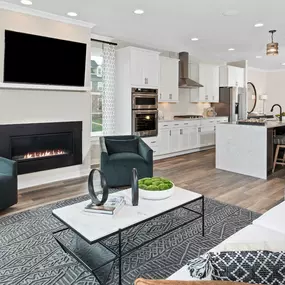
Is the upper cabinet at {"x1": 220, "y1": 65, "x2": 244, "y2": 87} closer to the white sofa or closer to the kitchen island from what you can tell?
the kitchen island

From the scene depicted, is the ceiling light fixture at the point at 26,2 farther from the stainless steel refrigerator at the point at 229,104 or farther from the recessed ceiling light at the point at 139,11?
the stainless steel refrigerator at the point at 229,104

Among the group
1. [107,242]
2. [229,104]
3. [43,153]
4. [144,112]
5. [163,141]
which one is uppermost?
[229,104]

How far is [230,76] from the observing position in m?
8.18

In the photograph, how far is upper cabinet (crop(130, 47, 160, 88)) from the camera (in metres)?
5.66

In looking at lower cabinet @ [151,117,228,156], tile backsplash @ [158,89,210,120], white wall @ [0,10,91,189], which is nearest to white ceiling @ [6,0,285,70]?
white wall @ [0,10,91,189]

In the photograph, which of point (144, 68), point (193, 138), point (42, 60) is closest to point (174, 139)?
point (193, 138)

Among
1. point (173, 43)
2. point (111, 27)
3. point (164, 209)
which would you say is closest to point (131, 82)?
point (111, 27)

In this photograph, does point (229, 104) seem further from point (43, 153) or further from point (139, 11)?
point (43, 153)

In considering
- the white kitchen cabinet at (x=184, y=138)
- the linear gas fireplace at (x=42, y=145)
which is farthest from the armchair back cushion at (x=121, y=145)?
the white kitchen cabinet at (x=184, y=138)

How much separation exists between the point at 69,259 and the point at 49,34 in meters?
3.55

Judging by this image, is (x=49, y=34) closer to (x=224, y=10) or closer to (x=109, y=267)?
(x=224, y=10)

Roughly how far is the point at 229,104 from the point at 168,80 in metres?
2.68

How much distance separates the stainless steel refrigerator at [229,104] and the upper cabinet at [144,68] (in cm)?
314

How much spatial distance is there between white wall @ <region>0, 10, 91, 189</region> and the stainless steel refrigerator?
497cm
